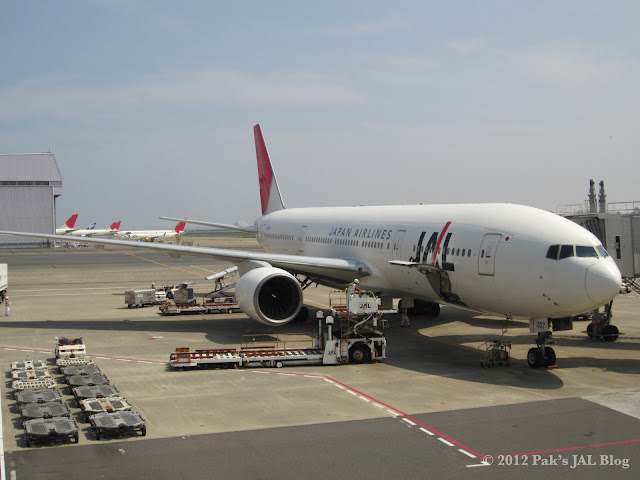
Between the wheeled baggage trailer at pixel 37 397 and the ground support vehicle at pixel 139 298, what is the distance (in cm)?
1651

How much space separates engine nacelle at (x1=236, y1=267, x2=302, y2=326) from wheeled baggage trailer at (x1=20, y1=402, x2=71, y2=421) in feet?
27.4

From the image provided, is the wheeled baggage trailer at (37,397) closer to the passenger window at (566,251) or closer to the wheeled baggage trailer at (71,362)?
the wheeled baggage trailer at (71,362)

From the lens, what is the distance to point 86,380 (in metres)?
15.0

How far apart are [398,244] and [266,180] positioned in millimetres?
17886

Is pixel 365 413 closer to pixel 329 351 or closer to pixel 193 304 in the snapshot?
pixel 329 351

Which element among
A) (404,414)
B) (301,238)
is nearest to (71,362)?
(404,414)

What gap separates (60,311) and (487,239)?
1969 centimetres

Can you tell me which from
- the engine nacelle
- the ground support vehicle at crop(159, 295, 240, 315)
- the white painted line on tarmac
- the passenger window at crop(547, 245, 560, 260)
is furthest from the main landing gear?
the ground support vehicle at crop(159, 295, 240, 315)

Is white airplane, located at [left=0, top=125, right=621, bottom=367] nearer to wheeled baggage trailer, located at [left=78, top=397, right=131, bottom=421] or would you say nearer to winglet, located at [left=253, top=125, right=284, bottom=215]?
wheeled baggage trailer, located at [left=78, top=397, right=131, bottom=421]

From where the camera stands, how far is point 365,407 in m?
13.5

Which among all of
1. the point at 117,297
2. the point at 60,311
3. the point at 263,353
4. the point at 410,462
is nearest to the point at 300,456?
the point at 410,462

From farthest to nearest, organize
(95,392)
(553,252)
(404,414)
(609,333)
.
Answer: (609,333) → (553,252) → (95,392) → (404,414)

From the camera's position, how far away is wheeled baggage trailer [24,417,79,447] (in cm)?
1119

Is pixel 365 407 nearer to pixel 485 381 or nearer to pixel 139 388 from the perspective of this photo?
pixel 485 381
